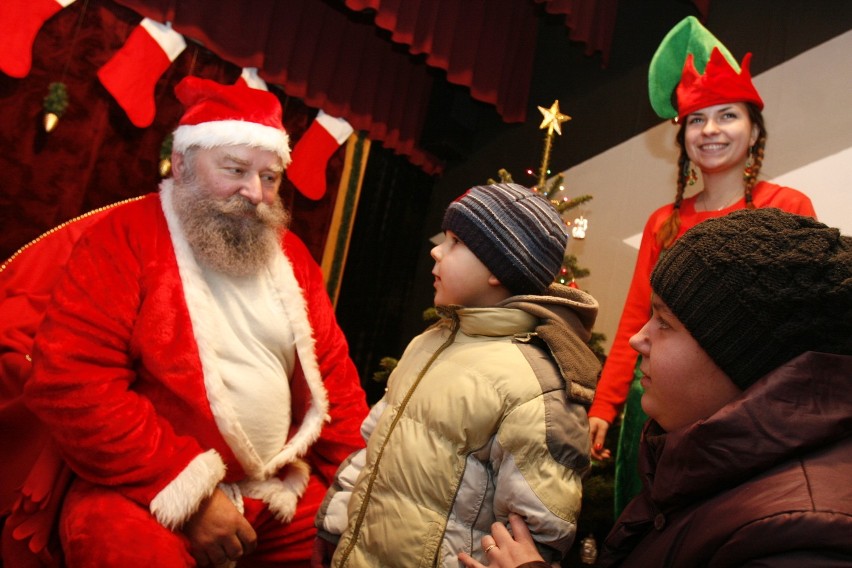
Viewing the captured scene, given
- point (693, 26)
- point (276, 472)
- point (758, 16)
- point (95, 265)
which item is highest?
point (758, 16)

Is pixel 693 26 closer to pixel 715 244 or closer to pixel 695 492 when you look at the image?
pixel 715 244

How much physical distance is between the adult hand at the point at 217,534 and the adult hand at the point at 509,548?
695mm

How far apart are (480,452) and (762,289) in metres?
0.70

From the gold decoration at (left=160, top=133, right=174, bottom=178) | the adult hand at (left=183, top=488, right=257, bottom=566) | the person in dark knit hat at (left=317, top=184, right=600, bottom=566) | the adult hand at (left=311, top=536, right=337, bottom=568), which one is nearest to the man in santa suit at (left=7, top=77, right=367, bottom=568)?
the adult hand at (left=183, top=488, right=257, bottom=566)

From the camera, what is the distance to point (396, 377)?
5.63 feet

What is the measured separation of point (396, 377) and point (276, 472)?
55 centimetres

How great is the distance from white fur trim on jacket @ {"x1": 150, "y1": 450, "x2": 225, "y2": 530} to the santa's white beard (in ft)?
2.03

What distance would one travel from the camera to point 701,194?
2.38 m

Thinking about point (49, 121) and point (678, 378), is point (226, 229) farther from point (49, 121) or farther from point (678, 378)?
point (678, 378)

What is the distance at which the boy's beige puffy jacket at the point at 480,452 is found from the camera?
4.38 ft

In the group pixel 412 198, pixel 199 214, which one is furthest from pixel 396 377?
pixel 412 198

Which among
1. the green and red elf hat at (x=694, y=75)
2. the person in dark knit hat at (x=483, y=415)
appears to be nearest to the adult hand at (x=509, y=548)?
the person in dark knit hat at (x=483, y=415)

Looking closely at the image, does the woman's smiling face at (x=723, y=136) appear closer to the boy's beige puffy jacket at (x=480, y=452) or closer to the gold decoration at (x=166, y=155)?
the boy's beige puffy jacket at (x=480, y=452)

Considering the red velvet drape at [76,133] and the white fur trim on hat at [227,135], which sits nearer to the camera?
the white fur trim on hat at [227,135]
